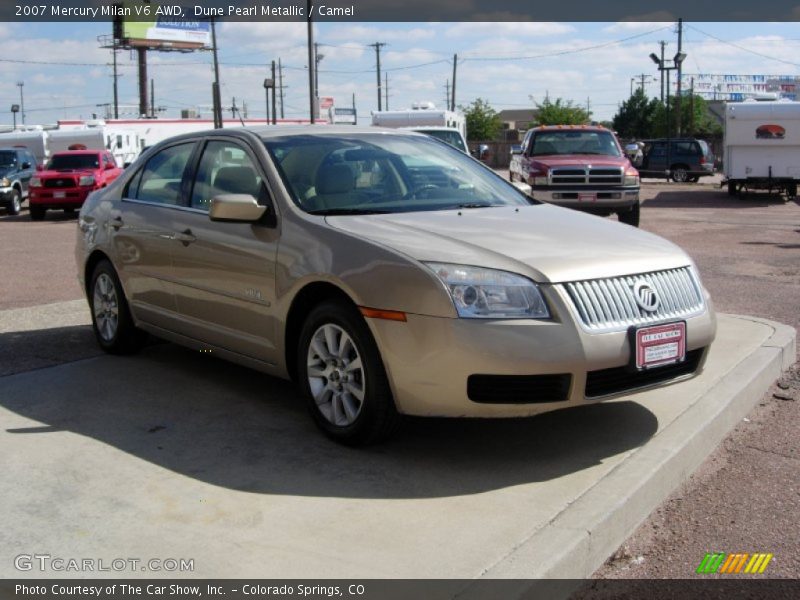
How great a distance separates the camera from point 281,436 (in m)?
5.07

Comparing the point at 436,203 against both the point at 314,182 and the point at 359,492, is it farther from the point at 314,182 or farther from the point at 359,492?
the point at 359,492

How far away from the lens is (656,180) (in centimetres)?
4266

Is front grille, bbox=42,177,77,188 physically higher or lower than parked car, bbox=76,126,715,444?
higher

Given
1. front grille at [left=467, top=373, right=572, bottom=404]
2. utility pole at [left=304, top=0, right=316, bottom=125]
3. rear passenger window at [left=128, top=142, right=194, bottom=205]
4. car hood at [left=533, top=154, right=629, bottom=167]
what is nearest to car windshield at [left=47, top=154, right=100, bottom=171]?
utility pole at [left=304, top=0, right=316, bottom=125]

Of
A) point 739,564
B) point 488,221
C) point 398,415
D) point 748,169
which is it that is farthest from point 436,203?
point 748,169

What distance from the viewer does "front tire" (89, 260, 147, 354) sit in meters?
6.77

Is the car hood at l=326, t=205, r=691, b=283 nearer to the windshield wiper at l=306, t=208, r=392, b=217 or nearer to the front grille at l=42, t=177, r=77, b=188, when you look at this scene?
the windshield wiper at l=306, t=208, r=392, b=217

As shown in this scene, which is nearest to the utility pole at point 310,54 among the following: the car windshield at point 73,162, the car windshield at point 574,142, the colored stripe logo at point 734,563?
the car windshield at point 73,162

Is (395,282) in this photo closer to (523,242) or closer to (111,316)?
(523,242)

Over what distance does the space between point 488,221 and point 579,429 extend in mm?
1182

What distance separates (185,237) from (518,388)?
2457 mm

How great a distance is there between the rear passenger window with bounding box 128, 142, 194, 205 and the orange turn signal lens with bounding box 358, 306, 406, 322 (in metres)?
2.11

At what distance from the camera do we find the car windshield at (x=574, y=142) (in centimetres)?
1866

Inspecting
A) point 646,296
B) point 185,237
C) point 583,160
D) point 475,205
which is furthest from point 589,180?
point 646,296
